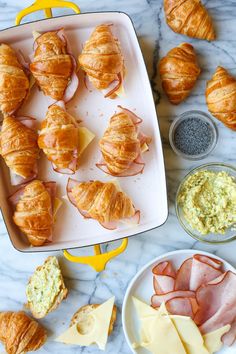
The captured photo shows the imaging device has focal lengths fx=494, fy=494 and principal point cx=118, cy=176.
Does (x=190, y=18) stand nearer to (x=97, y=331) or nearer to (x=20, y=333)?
(x=97, y=331)

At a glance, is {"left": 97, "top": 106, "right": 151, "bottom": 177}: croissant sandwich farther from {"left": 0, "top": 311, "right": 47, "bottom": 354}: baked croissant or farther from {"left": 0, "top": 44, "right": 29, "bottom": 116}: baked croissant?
{"left": 0, "top": 311, "right": 47, "bottom": 354}: baked croissant

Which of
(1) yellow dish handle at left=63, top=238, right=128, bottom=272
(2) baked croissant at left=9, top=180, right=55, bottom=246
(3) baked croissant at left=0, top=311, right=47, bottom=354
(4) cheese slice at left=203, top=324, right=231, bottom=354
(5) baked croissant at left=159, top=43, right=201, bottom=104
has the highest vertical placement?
(5) baked croissant at left=159, top=43, right=201, bottom=104

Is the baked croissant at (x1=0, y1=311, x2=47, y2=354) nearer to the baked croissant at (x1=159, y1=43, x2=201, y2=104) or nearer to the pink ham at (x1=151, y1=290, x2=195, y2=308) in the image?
the pink ham at (x1=151, y1=290, x2=195, y2=308)

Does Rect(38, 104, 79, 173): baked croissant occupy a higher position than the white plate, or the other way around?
Rect(38, 104, 79, 173): baked croissant

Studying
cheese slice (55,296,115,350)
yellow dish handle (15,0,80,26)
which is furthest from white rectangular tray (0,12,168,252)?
cheese slice (55,296,115,350)

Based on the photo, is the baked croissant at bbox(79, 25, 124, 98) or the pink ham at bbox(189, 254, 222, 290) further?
the pink ham at bbox(189, 254, 222, 290)

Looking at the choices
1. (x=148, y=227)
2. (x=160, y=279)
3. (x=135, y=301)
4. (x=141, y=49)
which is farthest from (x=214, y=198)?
(x=141, y=49)

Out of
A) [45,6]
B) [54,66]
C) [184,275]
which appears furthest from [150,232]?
[45,6]
